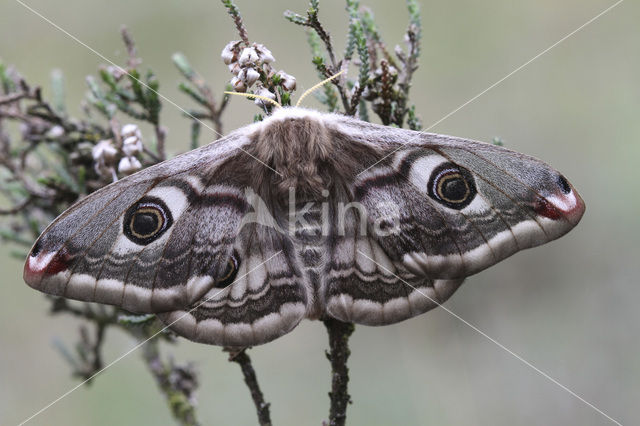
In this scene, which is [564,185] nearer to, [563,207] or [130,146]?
[563,207]

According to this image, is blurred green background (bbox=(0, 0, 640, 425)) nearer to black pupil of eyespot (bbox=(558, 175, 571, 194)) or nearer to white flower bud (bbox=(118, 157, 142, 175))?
white flower bud (bbox=(118, 157, 142, 175))

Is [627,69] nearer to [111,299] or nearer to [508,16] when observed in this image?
[508,16]

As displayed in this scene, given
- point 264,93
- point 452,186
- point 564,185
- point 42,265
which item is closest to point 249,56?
point 264,93

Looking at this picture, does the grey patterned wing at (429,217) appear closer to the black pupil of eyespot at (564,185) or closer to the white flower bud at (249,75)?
the black pupil of eyespot at (564,185)

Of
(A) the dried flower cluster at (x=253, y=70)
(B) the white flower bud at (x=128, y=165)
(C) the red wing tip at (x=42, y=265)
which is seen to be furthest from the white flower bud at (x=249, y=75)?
(C) the red wing tip at (x=42, y=265)

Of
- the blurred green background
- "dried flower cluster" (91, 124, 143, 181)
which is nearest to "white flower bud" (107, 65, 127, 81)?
"dried flower cluster" (91, 124, 143, 181)
